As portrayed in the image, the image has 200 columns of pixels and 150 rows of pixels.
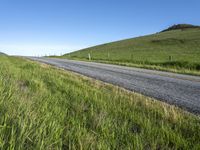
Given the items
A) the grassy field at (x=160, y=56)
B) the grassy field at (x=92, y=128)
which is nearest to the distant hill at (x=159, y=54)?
the grassy field at (x=160, y=56)

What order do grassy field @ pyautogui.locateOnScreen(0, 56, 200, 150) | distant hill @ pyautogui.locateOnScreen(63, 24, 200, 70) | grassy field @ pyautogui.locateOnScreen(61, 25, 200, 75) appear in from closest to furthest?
grassy field @ pyautogui.locateOnScreen(0, 56, 200, 150) < grassy field @ pyautogui.locateOnScreen(61, 25, 200, 75) < distant hill @ pyautogui.locateOnScreen(63, 24, 200, 70)

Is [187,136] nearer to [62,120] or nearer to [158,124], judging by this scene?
[158,124]

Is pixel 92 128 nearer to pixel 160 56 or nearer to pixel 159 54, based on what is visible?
pixel 160 56

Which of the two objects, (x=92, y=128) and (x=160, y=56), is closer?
(x=92, y=128)

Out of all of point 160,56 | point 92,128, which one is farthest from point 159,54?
point 92,128

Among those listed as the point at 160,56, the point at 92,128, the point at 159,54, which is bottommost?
the point at 160,56

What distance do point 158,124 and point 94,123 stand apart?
101 cm

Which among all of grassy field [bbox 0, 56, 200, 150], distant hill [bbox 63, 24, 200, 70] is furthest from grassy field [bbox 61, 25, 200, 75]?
grassy field [bbox 0, 56, 200, 150]

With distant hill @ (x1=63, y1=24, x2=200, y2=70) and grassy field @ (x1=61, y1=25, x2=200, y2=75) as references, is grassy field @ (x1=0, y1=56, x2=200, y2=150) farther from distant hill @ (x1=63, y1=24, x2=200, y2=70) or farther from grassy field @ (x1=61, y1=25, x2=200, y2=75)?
distant hill @ (x1=63, y1=24, x2=200, y2=70)

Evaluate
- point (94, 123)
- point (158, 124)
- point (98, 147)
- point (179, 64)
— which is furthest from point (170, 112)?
point (179, 64)

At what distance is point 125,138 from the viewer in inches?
136

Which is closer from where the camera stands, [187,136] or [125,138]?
[125,138]

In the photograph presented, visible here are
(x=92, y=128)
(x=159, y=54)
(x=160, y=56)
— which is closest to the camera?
(x=92, y=128)

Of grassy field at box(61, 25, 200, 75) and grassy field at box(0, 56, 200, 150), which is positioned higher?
grassy field at box(0, 56, 200, 150)
